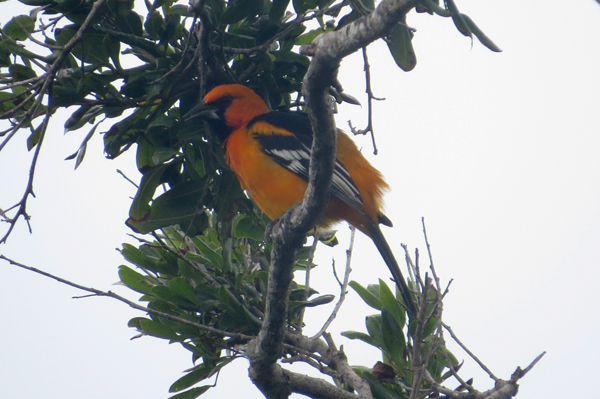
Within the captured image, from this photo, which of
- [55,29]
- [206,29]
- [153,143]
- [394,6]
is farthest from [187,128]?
[394,6]

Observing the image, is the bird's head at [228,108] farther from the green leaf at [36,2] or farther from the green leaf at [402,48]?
the green leaf at [402,48]

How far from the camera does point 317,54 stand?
7.30ft

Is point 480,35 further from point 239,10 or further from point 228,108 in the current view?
point 228,108

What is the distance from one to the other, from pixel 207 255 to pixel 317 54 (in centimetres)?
172

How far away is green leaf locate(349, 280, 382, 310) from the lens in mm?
3566

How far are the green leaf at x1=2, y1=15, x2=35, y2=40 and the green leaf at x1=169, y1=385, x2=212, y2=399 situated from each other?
2.18m

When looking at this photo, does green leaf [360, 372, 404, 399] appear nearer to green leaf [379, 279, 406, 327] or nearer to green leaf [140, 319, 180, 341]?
green leaf [379, 279, 406, 327]

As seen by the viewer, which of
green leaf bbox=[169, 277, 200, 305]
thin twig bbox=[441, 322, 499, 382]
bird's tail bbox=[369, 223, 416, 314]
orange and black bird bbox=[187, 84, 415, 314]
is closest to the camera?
thin twig bbox=[441, 322, 499, 382]

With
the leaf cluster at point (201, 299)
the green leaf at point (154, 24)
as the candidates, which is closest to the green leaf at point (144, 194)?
the leaf cluster at point (201, 299)

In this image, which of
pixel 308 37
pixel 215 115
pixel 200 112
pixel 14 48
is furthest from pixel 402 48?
pixel 14 48

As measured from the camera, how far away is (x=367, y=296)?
357 centimetres

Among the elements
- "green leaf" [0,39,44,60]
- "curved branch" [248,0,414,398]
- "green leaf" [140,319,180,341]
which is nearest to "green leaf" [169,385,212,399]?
"green leaf" [140,319,180,341]

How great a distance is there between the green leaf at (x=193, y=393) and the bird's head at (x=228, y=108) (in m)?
1.56

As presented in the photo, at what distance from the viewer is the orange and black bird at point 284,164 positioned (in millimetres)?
3871
